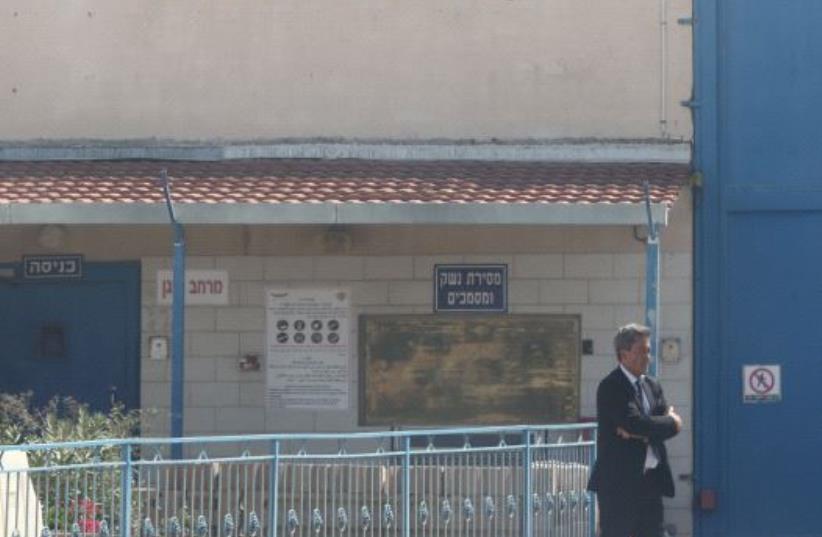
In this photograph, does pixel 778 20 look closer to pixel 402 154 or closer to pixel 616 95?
pixel 616 95

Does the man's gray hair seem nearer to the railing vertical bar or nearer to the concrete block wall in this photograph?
the railing vertical bar

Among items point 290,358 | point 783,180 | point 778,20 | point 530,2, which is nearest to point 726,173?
point 783,180

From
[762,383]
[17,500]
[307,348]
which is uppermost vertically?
[307,348]

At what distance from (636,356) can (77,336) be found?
7083 millimetres

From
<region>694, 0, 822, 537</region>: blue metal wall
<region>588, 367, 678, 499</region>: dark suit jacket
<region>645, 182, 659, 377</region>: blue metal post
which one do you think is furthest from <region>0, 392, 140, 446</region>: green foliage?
<region>694, 0, 822, 537</region>: blue metal wall

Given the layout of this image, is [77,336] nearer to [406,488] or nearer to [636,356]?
[406,488]

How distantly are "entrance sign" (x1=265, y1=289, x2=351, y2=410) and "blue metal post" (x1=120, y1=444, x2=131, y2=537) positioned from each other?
199 inches

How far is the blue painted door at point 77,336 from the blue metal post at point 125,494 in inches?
206

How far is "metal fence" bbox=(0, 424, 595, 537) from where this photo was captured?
9.14 meters

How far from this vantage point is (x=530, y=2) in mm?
14367

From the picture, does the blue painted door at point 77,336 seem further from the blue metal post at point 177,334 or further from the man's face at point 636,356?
the man's face at point 636,356

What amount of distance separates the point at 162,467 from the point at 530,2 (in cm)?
650

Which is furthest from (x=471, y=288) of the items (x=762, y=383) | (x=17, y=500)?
(x=17, y=500)

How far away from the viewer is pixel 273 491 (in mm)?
9734
